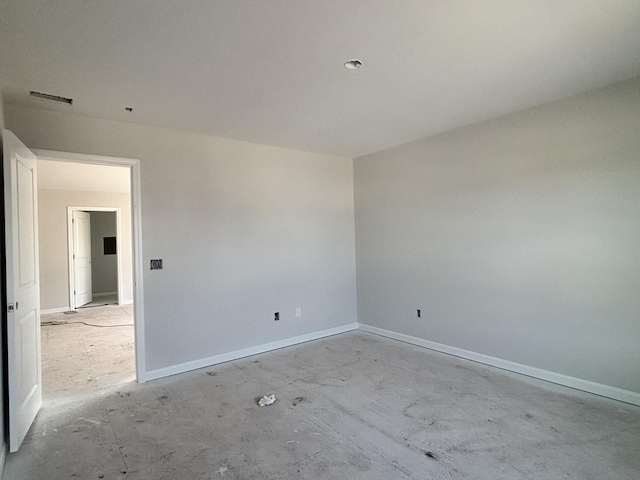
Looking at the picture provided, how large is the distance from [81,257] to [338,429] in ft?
24.9

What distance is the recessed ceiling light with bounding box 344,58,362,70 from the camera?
2312 mm

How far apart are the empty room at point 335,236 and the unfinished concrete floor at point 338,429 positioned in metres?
0.02

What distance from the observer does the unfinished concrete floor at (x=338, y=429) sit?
6.79 feet

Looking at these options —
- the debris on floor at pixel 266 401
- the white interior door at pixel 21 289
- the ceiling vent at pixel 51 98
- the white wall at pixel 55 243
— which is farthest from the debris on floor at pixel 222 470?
the white wall at pixel 55 243

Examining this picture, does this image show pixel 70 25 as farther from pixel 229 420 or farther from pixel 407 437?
pixel 407 437

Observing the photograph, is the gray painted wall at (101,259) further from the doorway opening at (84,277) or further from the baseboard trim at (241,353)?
the baseboard trim at (241,353)

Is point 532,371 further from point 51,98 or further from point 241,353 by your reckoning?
point 51,98

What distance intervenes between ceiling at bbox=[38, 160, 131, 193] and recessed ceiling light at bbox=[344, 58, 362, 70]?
3787 mm

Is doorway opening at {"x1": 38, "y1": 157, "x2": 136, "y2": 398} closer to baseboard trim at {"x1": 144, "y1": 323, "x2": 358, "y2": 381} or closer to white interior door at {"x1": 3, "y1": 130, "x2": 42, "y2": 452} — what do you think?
baseboard trim at {"x1": 144, "y1": 323, "x2": 358, "y2": 381}

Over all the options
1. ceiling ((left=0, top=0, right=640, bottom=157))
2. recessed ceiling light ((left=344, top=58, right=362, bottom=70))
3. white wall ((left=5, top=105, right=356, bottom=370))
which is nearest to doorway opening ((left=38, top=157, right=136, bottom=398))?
white wall ((left=5, top=105, right=356, bottom=370))

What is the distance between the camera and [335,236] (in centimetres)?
502

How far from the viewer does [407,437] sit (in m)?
2.36

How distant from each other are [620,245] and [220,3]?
11.0 ft

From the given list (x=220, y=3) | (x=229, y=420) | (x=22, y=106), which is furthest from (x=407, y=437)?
(x=22, y=106)
